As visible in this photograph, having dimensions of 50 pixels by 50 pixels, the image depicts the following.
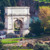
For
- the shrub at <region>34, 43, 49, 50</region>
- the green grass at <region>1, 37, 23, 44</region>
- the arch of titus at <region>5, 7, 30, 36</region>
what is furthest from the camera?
the arch of titus at <region>5, 7, 30, 36</region>

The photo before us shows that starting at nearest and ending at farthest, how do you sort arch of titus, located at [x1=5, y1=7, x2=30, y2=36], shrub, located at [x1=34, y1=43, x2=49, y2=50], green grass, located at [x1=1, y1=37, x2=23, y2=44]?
shrub, located at [x1=34, y1=43, x2=49, y2=50], green grass, located at [x1=1, y1=37, x2=23, y2=44], arch of titus, located at [x1=5, y1=7, x2=30, y2=36]

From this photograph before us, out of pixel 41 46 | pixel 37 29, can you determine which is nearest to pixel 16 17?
pixel 37 29

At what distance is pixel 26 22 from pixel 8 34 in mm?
2979

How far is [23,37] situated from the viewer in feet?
130

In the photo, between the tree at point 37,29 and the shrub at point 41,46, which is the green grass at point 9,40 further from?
the tree at point 37,29

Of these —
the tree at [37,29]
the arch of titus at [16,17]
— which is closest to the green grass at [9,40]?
the arch of titus at [16,17]

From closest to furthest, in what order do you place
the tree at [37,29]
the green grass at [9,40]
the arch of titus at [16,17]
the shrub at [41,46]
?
the shrub at [41,46] → the green grass at [9,40] → the tree at [37,29] → the arch of titus at [16,17]

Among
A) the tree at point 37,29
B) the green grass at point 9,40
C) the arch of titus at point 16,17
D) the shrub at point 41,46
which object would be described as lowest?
the green grass at point 9,40

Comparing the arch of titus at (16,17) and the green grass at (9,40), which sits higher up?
the arch of titus at (16,17)

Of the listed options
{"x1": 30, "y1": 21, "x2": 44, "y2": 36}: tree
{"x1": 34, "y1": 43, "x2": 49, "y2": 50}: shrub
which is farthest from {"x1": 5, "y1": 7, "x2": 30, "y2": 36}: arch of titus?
{"x1": 34, "y1": 43, "x2": 49, "y2": 50}: shrub

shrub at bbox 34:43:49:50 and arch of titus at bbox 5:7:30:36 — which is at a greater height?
arch of titus at bbox 5:7:30:36

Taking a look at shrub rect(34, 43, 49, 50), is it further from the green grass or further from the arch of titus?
the arch of titus

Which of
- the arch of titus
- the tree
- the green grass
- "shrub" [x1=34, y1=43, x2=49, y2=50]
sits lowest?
the green grass

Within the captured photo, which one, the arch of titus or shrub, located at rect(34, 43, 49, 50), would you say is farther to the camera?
the arch of titus
